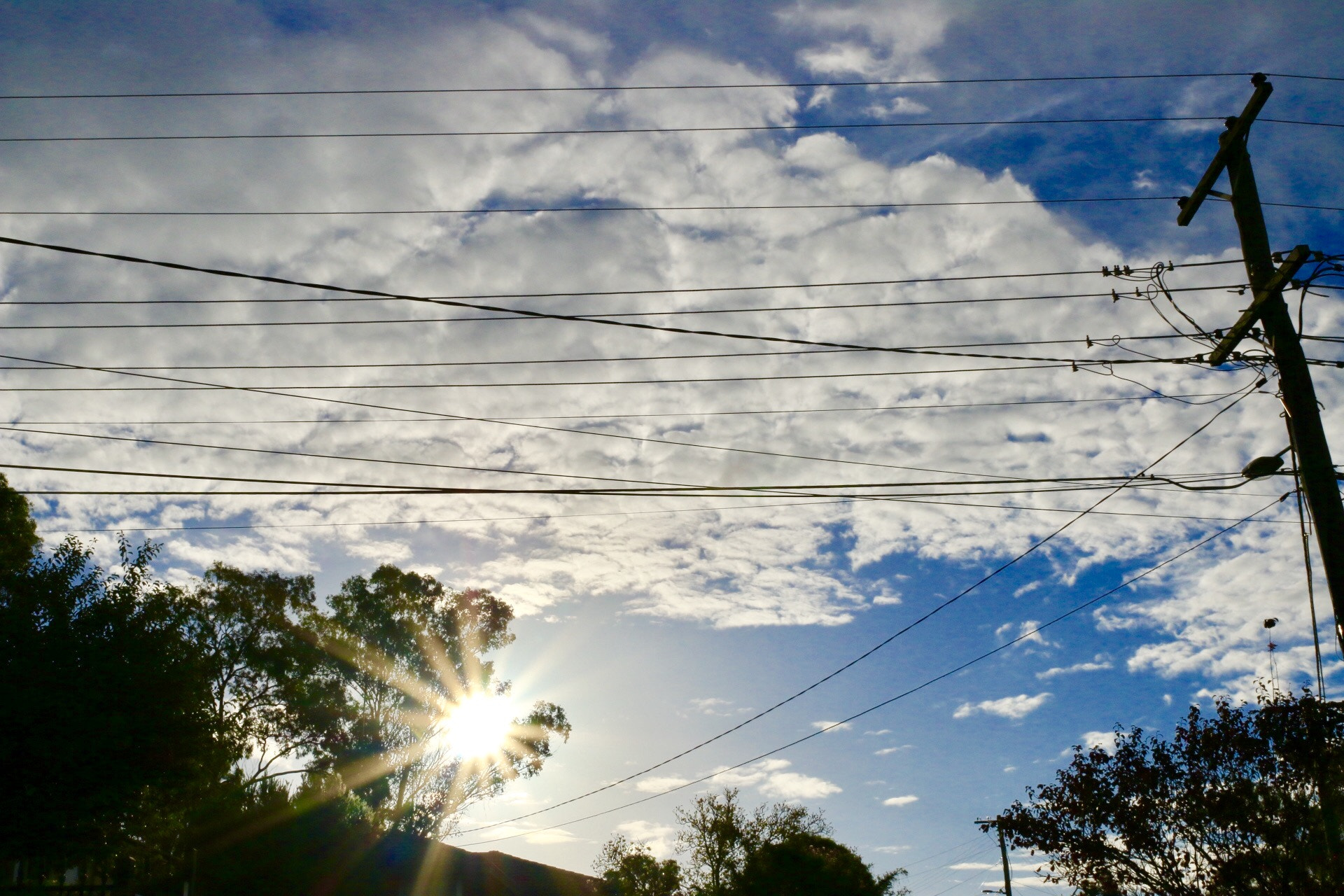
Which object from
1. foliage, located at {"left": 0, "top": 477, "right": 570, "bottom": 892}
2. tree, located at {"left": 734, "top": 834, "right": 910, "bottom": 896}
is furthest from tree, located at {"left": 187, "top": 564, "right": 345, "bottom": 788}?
tree, located at {"left": 734, "top": 834, "right": 910, "bottom": 896}

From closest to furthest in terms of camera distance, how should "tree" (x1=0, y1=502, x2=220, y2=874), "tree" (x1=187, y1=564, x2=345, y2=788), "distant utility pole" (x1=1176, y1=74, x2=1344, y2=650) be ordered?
1. "distant utility pole" (x1=1176, y1=74, x2=1344, y2=650)
2. "tree" (x1=0, y1=502, x2=220, y2=874)
3. "tree" (x1=187, y1=564, x2=345, y2=788)

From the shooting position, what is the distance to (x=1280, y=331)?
1069 centimetres

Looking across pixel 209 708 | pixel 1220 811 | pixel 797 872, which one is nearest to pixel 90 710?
pixel 209 708

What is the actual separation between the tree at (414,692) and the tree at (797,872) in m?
11.5

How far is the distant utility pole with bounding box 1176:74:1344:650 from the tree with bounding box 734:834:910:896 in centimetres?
3746

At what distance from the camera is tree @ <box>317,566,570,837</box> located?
39812mm

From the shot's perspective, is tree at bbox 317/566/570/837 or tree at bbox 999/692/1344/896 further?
tree at bbox 317/566/570/837

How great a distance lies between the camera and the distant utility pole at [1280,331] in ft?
30.7

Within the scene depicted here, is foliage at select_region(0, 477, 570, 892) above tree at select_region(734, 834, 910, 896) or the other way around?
above

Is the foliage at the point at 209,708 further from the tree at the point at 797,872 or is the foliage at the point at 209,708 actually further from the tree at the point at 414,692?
the tree at the point at 797,872

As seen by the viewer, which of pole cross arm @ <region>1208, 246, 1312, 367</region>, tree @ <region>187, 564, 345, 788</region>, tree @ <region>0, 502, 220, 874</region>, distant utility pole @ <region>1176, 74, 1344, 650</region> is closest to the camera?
distant utility pole @ <region>1176, 74, 1344, 650</region>

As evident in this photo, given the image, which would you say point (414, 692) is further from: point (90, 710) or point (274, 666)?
point (90, 710)

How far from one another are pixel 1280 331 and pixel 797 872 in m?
38.7

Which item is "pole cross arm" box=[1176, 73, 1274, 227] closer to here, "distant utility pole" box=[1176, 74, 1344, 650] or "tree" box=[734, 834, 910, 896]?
"distant utility pole" box=[1176, 74, 1344, 650]
